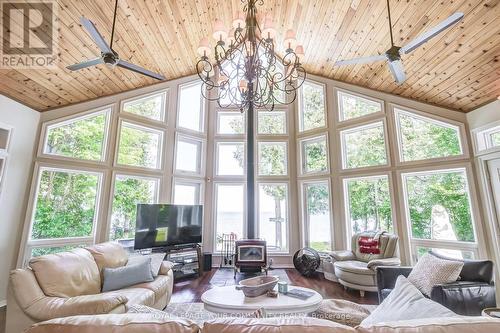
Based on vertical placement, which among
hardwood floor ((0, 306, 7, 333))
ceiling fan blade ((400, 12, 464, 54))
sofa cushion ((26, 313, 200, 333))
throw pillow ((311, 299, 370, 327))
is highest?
ceiling fan blade ((400, 12, 464, 54))

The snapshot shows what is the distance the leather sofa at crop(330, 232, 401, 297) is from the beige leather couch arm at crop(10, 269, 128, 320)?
3623mm

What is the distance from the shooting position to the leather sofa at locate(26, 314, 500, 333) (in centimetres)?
91

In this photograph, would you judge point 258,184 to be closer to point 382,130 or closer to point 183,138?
point 183,138

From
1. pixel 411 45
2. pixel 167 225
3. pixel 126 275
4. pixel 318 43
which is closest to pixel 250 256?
pixel 167 225

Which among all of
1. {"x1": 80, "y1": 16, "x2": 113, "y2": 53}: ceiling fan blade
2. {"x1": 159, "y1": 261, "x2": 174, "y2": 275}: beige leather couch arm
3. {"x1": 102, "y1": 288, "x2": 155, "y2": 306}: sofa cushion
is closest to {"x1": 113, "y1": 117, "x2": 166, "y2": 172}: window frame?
{"x1": 159, "y1": 261, "x2": 174, "y2": 275}: beige leather couch arm

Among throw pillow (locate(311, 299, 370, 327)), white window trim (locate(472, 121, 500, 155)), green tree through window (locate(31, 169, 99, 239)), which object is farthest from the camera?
green tree through window (locate(31, 169, 99, 239))

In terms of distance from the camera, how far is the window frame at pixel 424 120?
4387 mm

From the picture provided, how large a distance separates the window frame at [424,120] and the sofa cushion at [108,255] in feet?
17.2

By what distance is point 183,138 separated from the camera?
6.31 m

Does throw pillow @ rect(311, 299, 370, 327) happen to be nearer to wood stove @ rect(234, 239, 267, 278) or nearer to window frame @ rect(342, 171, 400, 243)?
wood stove @ rect(234, 239, 267, 278)

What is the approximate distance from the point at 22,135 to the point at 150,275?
3280 millimetres

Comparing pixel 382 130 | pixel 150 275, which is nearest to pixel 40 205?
pixel 150 275

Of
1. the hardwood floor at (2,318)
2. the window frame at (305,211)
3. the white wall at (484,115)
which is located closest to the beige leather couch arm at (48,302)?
the hardwood floor at (2,318)

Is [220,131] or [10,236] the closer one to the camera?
[10,236]
